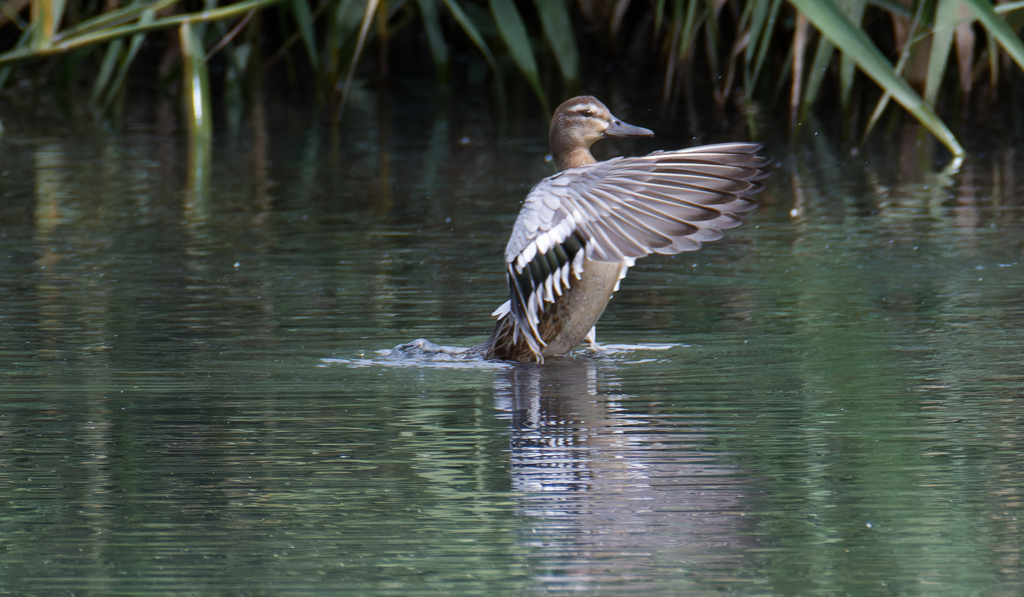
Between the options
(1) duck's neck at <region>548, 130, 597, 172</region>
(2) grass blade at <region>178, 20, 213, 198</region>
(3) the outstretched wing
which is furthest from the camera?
(2) grass blade at <region>178, 20, 213, 198</region>

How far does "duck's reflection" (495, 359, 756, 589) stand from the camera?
3.11 meters

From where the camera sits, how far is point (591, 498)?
3545 mm

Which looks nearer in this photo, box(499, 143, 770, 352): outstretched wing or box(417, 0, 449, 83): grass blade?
box(499, 143, 770, 352): outstretched wing

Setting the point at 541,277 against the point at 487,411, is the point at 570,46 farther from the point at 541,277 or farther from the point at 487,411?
the point at 487,411

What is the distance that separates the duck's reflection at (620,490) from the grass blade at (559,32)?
7410 mm

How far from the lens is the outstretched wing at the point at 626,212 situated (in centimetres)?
470

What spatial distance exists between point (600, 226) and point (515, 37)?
6448mm

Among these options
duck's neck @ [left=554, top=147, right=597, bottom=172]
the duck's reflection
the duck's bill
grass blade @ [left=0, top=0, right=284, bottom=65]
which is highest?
grass blade @ [left=0, top=0, right=284, bottom=65]

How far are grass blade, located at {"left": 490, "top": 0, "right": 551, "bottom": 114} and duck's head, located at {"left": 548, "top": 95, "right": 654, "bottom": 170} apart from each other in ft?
15.5

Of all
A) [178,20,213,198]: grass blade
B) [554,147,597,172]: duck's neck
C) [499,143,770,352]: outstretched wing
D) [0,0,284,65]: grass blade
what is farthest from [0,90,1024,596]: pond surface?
[178,20,213,198]: grass blade

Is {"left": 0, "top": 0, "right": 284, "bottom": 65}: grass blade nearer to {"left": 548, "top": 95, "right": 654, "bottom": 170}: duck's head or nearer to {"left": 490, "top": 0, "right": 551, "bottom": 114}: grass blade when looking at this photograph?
{"left": 490, "top": 0, "right": 551, "bottom": 114}: grass blade

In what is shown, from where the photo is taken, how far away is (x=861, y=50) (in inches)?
277

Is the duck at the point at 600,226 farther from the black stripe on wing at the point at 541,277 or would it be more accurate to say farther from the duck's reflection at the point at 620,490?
the duck's reflection at the point at 620,490

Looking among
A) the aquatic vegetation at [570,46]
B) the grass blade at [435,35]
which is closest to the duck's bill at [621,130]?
the aquatic vegetation at [570,46]
